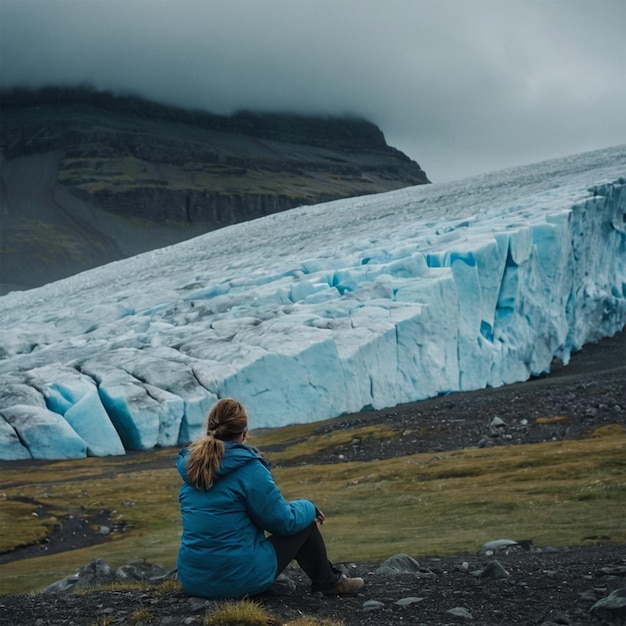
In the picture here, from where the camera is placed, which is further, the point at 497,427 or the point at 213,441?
the point at 497,427

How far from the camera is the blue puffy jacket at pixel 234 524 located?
8742mm

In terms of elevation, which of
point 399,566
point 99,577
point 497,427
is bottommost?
point 497,427

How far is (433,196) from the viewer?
8288 centimetres

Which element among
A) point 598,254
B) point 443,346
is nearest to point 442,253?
point 443,346

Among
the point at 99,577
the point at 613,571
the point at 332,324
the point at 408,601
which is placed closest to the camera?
the point at 408,601

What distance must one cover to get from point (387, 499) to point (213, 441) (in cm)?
1937

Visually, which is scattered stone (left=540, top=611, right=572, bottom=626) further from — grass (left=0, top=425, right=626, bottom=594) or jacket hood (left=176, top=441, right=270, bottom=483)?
grass (left=0, top=425, right=626, bottom=594)

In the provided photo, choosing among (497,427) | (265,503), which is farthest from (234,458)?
(497,427)

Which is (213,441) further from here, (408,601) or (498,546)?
(498,546)

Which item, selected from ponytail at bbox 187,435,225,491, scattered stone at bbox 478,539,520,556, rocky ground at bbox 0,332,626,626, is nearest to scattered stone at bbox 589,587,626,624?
rocky ground at bbox 0,332,626,626

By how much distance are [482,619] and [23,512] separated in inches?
971

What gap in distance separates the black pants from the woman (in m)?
0.02

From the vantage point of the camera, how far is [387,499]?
2719 cm

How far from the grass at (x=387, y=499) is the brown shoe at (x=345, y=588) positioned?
21.9 feet
